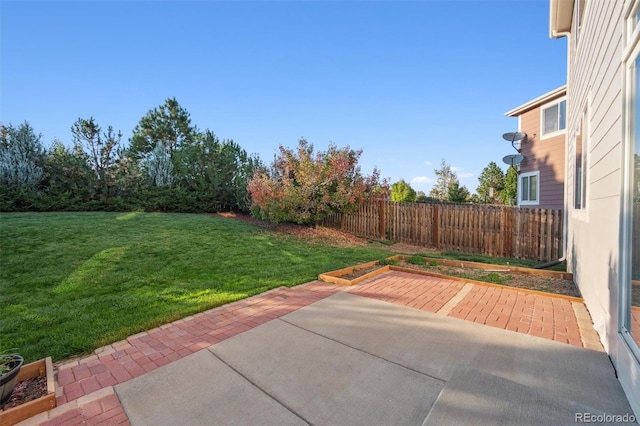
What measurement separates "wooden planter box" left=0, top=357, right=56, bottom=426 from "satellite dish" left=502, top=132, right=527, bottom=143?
15053mm

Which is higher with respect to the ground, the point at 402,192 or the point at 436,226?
the point at 402,192

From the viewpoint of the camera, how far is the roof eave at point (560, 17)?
19.9ft

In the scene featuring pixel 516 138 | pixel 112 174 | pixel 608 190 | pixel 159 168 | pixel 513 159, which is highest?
pixel 516 138

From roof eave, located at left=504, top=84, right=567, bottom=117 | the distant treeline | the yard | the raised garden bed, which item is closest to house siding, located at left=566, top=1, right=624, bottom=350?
the raised garden bed

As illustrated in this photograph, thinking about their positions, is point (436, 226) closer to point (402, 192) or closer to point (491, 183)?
point (402, 192)

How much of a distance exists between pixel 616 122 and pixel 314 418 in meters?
3.21

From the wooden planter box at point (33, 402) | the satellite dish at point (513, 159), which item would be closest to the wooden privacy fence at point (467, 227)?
the satellite dish at point (513, 159)

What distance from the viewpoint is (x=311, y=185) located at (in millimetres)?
9812

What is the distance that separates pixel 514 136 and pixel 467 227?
6.52 meters

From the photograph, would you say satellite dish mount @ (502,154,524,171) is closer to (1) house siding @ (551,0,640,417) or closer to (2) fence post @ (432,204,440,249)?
(2) fence post @ (432,204,440,249)

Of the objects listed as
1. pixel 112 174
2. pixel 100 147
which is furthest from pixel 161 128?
pixel 112 174

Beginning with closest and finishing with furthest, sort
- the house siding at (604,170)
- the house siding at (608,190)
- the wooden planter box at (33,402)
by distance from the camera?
the wooden planter box at (33,402)
the house siding at (608,190)
the house siding at (604,170)

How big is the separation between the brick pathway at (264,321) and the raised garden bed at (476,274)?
0.28 metres

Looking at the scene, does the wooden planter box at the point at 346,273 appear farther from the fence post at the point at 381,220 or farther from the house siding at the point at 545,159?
the house siding at the point at 545,159
